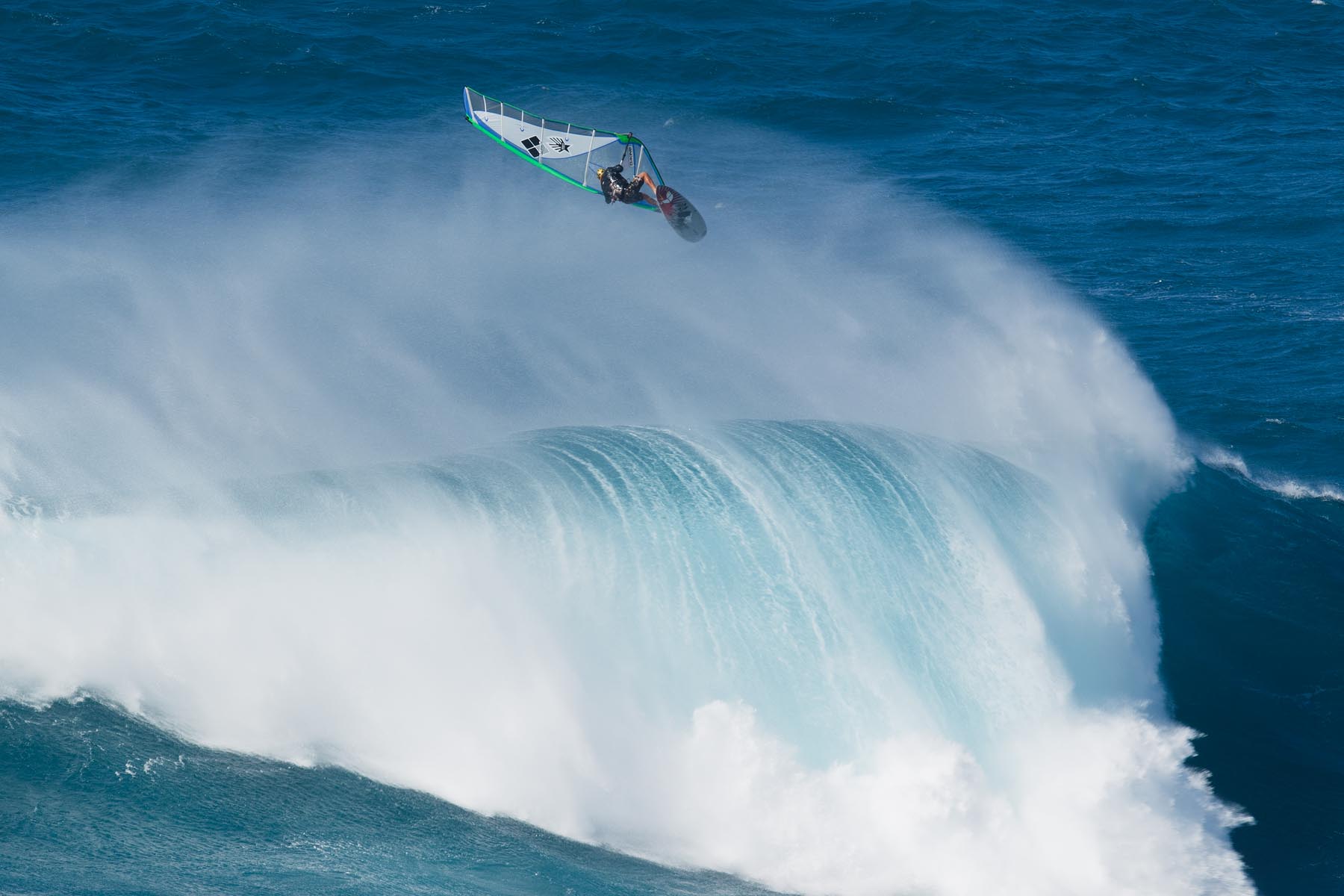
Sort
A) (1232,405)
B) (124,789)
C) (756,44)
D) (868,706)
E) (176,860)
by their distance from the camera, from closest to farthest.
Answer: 1. (176,860)
2. (124,789)
3. (868,706)
4. (1232,405)
5. (756,44)

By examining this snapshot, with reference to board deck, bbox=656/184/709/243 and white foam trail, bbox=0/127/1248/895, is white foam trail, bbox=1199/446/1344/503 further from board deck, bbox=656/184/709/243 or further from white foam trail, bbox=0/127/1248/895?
board deck, bbox=656/184/709/243

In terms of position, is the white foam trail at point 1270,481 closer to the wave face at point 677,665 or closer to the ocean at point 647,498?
the ocean at point 647,498

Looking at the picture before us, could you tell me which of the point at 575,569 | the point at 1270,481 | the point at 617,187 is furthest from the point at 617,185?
the point at 1270,481

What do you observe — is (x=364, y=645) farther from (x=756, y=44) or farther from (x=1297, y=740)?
(x=756, y=44)

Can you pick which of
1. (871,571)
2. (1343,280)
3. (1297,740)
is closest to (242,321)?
(871,571)

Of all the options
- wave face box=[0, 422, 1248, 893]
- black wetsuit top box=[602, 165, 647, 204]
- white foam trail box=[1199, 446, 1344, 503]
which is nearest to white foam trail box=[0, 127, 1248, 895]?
wave face box=[0, 422, 1248, 893]

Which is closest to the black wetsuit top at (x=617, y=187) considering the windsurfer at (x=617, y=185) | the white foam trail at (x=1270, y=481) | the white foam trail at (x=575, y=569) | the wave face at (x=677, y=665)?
the windsurfer at (x=617, y=185)
